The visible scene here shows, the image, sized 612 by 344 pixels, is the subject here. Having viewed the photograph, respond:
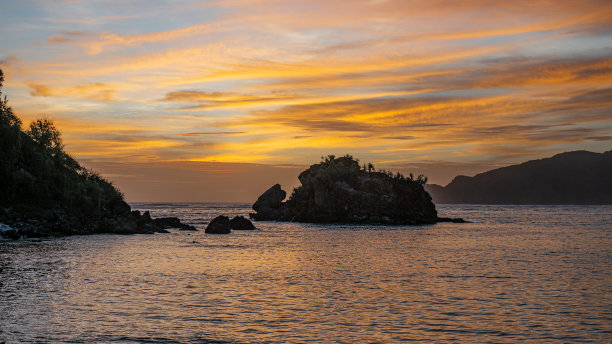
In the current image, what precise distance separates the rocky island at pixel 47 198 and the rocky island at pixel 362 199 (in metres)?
45.5

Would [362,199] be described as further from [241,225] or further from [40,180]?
[40,180]

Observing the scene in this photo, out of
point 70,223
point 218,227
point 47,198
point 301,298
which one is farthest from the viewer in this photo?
point 218,227

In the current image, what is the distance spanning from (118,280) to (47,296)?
20.3ft

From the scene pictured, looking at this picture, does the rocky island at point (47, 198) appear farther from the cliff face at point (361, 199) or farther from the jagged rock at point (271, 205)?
the jagged rock at point (271, 205)

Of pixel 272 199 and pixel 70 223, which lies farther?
pixel 272 199

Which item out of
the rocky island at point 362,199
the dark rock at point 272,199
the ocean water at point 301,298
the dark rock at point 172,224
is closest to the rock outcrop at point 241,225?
the dark rock at point 172,224

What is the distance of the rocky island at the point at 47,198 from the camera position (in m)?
75.4

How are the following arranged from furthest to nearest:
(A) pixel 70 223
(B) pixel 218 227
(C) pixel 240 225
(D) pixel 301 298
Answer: (C) pixel 240 225 < (B) pixel 218 227 < (A) pixel 70 223 < (D) pixel 301 298

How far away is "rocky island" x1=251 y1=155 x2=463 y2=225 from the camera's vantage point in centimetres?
13350

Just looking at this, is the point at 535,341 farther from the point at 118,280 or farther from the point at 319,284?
the point at 118,280

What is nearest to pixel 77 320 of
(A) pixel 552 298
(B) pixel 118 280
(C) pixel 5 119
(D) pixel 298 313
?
(D) pixel 298 313

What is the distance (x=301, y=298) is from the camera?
92.4 ft

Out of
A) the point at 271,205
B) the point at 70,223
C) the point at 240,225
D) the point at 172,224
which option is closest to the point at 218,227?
the point at 240,225

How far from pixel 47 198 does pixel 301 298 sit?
6902 cm
